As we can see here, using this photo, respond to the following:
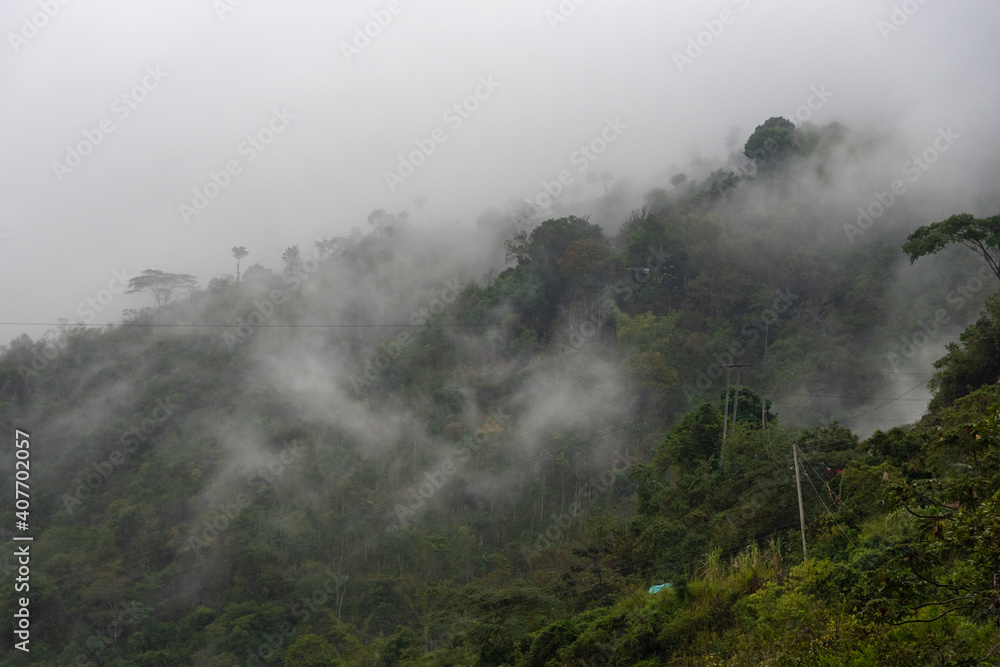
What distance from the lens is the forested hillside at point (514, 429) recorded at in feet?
70.9

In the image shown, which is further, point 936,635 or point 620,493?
point 620,493

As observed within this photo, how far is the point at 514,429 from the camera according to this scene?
148 ft

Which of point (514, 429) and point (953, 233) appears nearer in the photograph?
point (953, 233)

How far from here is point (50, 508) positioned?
1779 inches

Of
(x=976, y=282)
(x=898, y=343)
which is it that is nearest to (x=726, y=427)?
(x=898, y=343)

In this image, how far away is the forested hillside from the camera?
21625mm

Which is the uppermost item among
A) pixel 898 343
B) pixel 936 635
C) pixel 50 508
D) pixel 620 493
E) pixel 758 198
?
pixel 758 198

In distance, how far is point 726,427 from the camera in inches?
1062

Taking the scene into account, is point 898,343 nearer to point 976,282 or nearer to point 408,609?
point 976,282

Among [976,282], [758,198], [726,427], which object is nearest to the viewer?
[726,427]

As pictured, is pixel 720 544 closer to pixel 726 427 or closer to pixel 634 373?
pixel 726 427

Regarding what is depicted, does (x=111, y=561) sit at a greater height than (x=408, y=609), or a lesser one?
greater

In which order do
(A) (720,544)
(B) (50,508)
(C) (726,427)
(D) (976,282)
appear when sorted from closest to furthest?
(A) (720,544) → (C) (726,427) → (D) (976,282) → (B) (50,508)

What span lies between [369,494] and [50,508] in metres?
18.5
